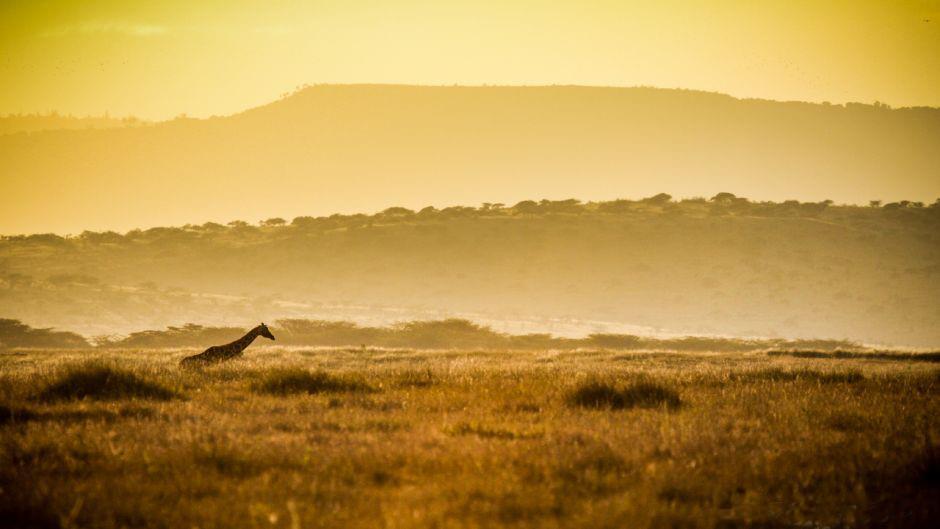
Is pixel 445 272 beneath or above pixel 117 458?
above

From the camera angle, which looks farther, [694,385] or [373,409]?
[694,385]

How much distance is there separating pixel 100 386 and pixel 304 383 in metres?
3.40

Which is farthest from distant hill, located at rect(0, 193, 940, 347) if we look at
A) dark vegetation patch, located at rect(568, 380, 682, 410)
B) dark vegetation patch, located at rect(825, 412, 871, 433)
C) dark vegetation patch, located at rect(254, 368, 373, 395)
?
dark vegetation patch, located at rect(825, 412, 871, 433)

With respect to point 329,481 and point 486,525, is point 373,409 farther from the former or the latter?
point 486,525

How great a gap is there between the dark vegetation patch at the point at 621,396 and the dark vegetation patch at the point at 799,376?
4495mm

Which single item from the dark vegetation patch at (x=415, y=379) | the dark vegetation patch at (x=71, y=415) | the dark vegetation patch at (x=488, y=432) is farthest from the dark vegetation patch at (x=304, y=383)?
the dark vegetation patch at (x=488, y=432)

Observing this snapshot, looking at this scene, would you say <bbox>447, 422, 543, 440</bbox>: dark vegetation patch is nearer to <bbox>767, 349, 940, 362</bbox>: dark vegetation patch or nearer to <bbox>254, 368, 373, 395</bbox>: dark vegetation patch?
<bbox>254, 368, 373, 395</bbox>: dark vegetation patch

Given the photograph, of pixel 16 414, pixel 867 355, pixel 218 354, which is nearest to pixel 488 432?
pixel 16 414

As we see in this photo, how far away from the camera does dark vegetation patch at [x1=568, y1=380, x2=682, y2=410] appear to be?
44.4 ft

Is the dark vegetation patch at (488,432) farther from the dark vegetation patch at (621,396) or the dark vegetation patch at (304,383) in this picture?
the dark vegetation patch at (304,383)

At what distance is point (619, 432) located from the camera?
10586 millimetres

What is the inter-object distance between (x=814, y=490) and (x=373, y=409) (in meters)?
6.61

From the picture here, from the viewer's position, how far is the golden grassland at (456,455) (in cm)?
725

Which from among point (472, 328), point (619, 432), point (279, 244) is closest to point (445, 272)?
point (279, 244)
